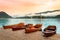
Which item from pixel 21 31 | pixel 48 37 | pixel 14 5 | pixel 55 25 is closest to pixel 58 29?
pixel 55 25

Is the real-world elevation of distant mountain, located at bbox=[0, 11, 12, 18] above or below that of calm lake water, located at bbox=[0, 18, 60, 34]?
above

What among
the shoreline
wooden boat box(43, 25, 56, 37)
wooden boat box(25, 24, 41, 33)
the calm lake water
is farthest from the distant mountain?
wooden boat box(43, 25, 56, 37)

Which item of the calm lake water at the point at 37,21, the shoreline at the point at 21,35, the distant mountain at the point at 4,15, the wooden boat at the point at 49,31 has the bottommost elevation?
the shoreline at the point at 21,35

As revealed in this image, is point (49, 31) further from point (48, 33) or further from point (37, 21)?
point (37, 21)

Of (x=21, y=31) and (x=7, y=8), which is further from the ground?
(x=7, y=8)

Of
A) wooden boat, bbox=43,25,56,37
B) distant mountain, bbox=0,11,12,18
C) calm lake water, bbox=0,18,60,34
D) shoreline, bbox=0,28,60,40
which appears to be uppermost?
distant mountain, bbox=0,11,12,18

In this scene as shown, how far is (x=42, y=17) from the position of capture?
14.8 feet

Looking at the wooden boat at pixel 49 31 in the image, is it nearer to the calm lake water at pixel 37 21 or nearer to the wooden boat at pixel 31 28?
the calm lake water at pixel 37 21

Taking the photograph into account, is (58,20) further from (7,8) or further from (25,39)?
(7,8)

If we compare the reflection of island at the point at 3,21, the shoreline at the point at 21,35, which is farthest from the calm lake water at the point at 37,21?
the shoreline at the point at 21,35

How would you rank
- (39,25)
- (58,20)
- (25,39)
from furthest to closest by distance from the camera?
(39,25)
(58,20)
(25,39)

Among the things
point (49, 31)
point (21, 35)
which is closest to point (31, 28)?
point (21, 35)

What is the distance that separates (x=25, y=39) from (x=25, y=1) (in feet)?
3.90

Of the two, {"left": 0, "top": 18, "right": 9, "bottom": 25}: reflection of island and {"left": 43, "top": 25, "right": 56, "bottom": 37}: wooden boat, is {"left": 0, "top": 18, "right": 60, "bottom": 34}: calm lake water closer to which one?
{"left": 0, "top": 18, "right": 9, "bottom": 25}: reflection of island
